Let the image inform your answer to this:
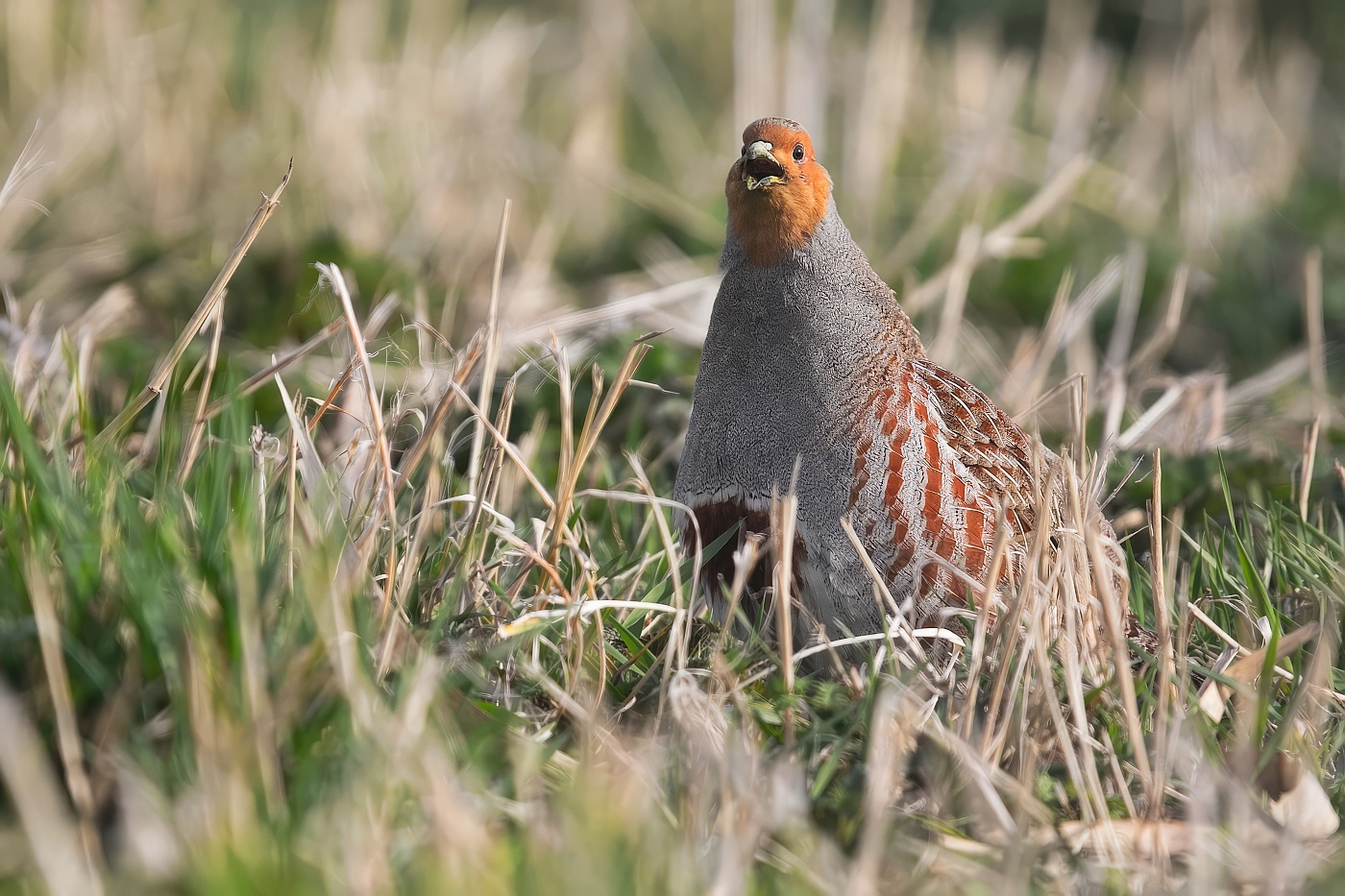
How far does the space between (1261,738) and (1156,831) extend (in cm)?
36

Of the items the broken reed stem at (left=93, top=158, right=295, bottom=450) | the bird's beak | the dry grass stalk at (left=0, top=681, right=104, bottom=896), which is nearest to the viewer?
the dry grass stalk at (left=0, top=681, right=104, bottom=896)

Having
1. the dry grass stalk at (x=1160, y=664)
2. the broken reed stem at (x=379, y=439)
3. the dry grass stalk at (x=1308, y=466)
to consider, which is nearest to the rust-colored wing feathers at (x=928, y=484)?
the dry grass stalk at (x=1160, y=664)

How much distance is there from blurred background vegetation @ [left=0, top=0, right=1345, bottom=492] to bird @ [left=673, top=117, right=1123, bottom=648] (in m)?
0.97

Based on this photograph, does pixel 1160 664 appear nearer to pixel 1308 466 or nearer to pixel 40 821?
pixel 1308 466

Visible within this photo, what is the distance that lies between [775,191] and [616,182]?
318 cm

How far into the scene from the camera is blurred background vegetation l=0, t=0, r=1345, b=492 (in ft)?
13.4

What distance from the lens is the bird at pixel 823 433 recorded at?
2195 mm

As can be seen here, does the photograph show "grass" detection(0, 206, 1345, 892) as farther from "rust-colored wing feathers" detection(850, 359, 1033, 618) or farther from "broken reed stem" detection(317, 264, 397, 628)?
"rust-colored wing feathers" detection(850, 359, 1033, 618)

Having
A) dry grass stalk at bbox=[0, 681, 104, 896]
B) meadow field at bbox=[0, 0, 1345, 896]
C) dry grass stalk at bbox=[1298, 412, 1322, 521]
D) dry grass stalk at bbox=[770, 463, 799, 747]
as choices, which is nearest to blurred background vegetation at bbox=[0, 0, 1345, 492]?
meadow field at bbox=[0, 0, 1345, 896]

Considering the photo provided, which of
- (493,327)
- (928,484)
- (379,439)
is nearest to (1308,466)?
(928,484)

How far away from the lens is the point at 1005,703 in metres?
1.90

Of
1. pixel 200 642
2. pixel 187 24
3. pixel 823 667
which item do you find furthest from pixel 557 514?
pixel 187 24

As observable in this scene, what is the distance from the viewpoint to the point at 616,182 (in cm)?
530

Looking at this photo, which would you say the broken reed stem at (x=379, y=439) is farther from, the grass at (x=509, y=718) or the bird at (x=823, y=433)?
the bird at (x=823, y=433)
